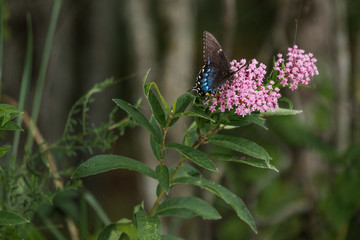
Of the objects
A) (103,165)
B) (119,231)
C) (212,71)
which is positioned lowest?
(119,231)

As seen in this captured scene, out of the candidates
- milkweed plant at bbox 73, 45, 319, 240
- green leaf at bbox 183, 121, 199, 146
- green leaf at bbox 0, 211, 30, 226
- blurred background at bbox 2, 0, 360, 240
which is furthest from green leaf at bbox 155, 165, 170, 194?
blurred background at bbox 2, 0, 360, 240

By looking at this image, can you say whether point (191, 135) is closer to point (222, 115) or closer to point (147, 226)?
point (222, 115)

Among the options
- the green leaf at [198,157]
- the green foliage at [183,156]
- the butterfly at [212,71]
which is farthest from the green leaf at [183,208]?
the butterfly at [212,71]

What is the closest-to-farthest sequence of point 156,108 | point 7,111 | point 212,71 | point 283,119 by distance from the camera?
point 7,111 < point 156,108 < point 212,71 < point 283,119

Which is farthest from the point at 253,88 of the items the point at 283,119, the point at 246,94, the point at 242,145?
the point at 283,119

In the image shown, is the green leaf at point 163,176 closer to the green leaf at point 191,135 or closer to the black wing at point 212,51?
the green leaf at point 191,135

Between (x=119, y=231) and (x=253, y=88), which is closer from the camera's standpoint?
(x=253, y=88)

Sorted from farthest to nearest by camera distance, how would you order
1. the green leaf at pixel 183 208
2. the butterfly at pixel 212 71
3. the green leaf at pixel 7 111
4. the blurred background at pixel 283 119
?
the blurred background at pixel 283 119
the green leaf at pixel 183 208
the butterfly at pixel 212 71
the green leaf at pixel 7 111
